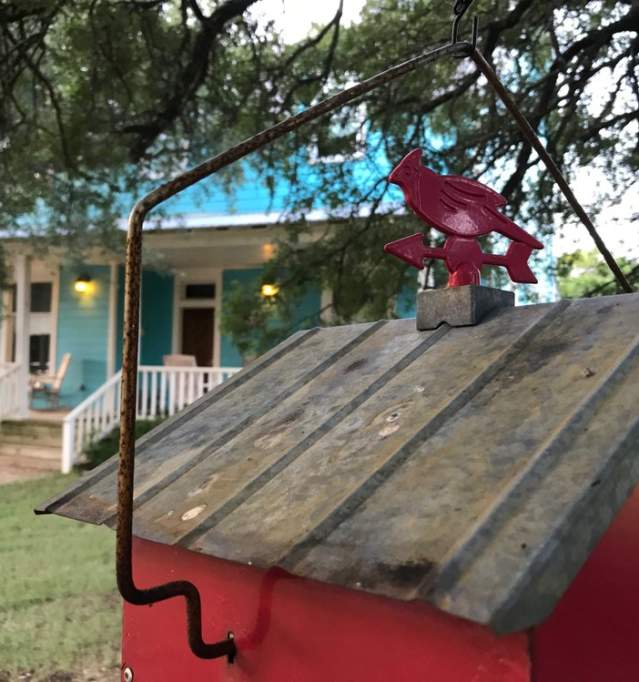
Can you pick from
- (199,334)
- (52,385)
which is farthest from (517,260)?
(52,385)

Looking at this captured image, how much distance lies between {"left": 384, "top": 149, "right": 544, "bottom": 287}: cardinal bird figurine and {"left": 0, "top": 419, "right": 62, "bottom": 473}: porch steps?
9.84m

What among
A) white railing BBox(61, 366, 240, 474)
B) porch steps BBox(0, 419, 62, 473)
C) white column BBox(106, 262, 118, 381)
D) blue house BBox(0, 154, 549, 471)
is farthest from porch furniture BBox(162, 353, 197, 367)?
porch steps BBox(0, 419, 62, 473)

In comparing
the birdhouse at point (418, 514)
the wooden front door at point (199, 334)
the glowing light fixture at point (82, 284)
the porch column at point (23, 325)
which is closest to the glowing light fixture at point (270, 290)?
the birdhouse at point (418, 514)

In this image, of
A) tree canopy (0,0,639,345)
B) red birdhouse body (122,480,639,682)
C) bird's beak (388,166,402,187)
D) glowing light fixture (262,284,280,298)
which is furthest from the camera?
glowing light fixture (262,284,280,298)

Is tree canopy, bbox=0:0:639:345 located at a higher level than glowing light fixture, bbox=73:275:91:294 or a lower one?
higher

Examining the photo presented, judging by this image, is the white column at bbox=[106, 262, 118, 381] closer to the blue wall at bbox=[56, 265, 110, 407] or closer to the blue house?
the blue house

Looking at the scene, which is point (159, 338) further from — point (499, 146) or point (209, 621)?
point (209, 621)

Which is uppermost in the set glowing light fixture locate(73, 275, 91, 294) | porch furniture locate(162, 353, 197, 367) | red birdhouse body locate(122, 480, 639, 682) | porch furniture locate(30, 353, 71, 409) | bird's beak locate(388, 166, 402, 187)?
glowing light fixture locate(73, 275, 91, 294)

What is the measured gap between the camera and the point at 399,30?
644 cm

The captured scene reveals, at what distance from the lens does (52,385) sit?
562 inches

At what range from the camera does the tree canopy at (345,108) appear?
224 inches

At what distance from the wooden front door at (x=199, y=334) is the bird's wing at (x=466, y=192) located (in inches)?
509

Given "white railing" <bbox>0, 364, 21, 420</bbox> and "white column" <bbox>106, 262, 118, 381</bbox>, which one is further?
"white column" <bbox>106, 262, 118, 381</bbox>

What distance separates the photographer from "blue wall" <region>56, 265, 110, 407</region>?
1462cm
